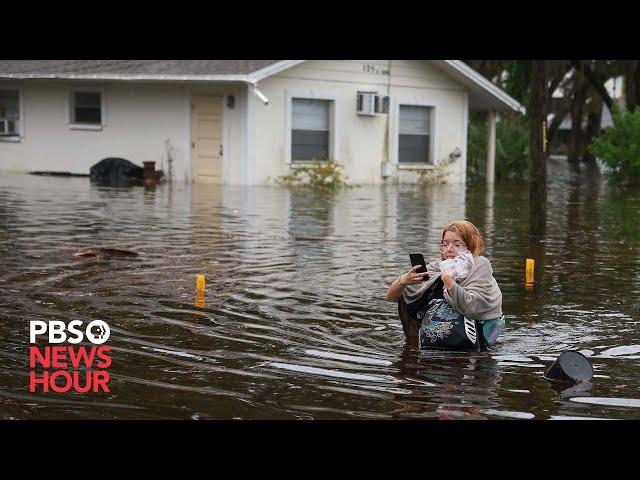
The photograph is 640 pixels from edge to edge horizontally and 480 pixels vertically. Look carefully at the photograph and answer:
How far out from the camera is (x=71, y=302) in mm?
9320

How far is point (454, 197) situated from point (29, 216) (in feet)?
36.6

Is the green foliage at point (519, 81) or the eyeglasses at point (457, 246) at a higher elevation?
the green foliage at point (519, 81)

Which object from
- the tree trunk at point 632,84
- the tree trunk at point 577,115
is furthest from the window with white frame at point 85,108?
the tree trunk at point 577,115

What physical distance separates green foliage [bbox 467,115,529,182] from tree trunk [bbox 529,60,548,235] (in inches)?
765

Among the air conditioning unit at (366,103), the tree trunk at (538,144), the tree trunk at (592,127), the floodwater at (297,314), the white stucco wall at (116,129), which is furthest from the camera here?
the tree trunk at (592,127)

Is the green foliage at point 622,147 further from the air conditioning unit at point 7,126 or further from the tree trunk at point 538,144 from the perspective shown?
the air conditioning unit at point 7,126

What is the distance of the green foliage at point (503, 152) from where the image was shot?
3512 cm

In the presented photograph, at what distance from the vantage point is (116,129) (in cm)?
2973

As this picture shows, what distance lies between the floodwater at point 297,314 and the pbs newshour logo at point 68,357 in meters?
0.09

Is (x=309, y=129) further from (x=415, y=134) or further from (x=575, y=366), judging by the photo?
(x=575, y=366)

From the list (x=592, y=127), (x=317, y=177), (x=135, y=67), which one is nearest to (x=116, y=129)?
(x=135, y=67)

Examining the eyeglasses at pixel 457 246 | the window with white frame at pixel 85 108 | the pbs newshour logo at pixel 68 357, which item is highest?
the window with white frame at pixel 85 108

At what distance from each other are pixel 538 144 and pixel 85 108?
60.7 ft
